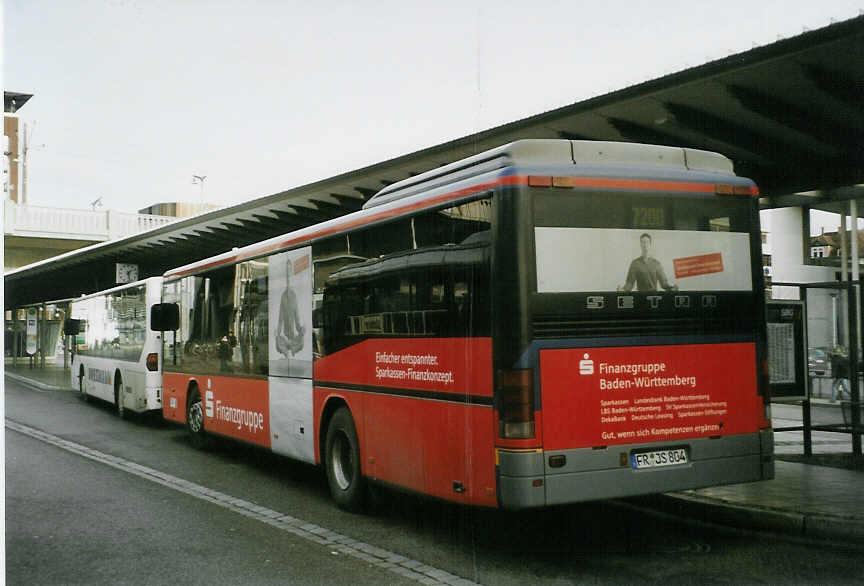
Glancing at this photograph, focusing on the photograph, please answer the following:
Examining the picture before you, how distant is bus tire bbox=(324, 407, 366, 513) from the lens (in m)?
8.36

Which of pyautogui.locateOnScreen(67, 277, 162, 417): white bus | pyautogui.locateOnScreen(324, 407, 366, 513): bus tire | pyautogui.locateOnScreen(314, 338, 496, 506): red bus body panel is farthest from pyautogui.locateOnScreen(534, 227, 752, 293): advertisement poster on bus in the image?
pyautogui.locateOnScreen(67, 277, 162, 417): white bus

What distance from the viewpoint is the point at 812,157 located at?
39.2 ft

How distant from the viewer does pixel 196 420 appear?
529 inches

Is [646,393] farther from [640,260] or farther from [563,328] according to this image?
[640,260]

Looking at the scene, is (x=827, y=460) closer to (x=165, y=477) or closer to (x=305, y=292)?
(x=305, y=292)

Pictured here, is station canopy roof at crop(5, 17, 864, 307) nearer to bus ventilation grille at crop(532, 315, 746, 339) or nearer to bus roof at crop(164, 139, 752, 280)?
bus roof at crop(164, 139, 752, 280)

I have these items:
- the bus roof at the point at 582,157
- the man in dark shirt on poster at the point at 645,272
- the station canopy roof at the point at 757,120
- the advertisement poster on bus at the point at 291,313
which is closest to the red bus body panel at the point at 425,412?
the advertisement poster on bus at the point at 291,313

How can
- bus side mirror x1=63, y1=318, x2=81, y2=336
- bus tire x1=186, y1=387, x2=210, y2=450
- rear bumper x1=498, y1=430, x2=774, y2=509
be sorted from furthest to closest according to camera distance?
bus side mirror x1=63, y1=318, x2=81, y2=336, bus tire x1=186, y1=387, x2=210, y2=450, rear bumper x1=498, y1=430, x2=774, y2=509

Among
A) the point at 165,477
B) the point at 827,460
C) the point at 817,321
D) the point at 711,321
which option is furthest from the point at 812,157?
the point at 165,477

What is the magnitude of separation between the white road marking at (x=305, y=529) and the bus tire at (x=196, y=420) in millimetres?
1265

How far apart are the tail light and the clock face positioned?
80.5 ft

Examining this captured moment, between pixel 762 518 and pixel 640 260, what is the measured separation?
2.62 meters

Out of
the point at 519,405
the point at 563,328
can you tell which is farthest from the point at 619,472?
the point at 563,328

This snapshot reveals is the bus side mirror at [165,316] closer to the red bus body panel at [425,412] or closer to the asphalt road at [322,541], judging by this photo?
the asphalt road at [322,541]
